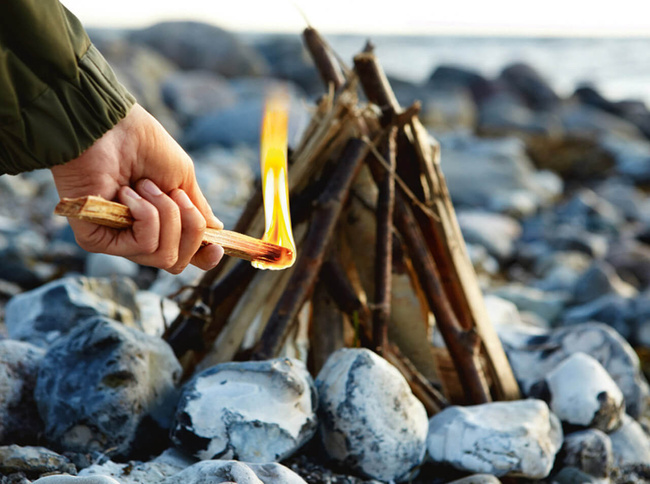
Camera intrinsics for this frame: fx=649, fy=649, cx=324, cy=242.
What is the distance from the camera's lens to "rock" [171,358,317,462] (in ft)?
7.27

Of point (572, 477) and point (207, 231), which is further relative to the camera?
point (572, 477)

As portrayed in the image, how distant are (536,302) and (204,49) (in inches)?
844

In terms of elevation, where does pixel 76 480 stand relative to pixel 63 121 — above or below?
below

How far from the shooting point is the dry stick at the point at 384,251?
273 cm

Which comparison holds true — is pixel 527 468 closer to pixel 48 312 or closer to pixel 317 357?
pixel 317 357

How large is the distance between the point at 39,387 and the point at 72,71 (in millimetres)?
1372

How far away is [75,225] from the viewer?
163cm

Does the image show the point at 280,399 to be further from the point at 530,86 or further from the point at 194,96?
the point at 530,86

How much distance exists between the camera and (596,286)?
6.13 m

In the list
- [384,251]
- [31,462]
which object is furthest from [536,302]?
[31,462]

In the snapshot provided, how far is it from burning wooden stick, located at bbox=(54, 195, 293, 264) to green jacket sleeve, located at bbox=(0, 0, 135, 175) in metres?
0.27

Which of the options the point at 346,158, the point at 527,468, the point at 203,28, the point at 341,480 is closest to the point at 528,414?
the point at 527,468

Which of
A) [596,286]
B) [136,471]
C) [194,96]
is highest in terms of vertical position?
[136,471]

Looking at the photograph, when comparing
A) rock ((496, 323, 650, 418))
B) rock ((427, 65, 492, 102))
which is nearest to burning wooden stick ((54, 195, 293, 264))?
rock ((496, 323, 650, 418))
